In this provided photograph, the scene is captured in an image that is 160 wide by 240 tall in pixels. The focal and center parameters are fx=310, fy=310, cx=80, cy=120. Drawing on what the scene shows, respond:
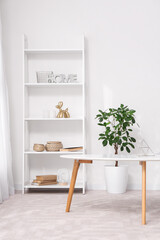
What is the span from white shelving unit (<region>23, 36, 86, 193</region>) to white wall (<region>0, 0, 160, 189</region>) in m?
0.12

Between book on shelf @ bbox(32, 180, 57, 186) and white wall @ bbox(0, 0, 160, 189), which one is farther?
white wall @ bbox(0, 0, 160, 189)

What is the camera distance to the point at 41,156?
4.18 m

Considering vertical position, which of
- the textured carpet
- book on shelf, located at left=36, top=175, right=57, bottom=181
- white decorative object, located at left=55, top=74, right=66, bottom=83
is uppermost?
white decorative object, located at left=55, top=74, right=66, bottom=83

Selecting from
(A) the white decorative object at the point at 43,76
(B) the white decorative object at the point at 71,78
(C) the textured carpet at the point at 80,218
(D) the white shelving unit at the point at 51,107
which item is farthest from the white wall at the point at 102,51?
(C) the textured carpet at the point at 80,218

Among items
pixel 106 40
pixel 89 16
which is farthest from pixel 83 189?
pixel 89 16

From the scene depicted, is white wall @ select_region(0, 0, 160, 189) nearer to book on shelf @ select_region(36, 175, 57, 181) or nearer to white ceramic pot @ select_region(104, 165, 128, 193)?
white ceramic pot @ select_region(104, 165, 128, 193)

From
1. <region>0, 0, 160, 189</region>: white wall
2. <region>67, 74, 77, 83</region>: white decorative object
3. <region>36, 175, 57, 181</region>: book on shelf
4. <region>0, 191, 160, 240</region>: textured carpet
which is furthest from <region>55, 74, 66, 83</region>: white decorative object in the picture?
<region>0, 191, 160, 240</region>: textured carpet

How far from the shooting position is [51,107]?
4199 millimetres

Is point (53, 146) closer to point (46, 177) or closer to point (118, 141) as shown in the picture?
point (46, 177)

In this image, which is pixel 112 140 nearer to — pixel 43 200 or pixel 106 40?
pixel 43 200

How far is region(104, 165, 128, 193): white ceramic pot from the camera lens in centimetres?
378

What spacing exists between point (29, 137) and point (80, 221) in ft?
6.05

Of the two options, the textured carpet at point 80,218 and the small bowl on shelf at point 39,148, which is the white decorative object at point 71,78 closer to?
the small bowl on shelf at point 39,148

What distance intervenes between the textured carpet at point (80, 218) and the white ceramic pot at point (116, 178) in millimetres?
106
